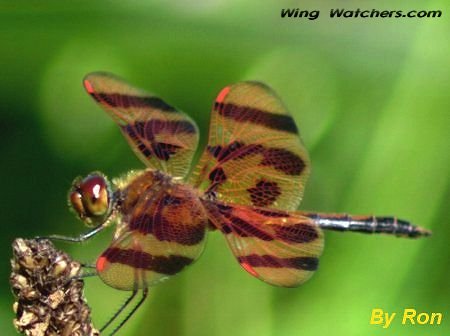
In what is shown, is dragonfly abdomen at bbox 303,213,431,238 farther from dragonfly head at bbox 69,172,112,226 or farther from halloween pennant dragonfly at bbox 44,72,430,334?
dragonfly head at bbox 69,172,112,226

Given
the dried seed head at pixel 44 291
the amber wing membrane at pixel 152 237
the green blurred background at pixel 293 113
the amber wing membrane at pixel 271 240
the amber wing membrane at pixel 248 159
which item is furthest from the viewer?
the green blurred background at pixel 293 113

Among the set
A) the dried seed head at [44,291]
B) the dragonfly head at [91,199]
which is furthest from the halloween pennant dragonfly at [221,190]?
the dried seed head at [44,291]

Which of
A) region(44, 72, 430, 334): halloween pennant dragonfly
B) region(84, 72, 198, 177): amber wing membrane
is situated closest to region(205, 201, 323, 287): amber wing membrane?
region(44, 72, 430, 334): halloween pennant dragonfly

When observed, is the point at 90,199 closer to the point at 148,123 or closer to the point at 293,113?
the point at 148,123

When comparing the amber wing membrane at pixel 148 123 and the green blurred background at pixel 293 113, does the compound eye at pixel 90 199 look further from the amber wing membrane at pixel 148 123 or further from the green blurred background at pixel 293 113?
the green blurred background at pixel 293 113

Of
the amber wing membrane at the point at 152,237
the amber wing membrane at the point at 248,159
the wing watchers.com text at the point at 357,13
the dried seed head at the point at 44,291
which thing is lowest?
the dried seed head at the point at 44,291

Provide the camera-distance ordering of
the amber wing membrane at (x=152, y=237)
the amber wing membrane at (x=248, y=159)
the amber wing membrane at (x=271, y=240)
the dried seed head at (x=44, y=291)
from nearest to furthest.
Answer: the dried seed head at (x=44, y=291) < the amber wing membrane at (x=152, y=237) < the amber wing membrane at (x=271, y=240) < the amber wing membrane at (x=248, y=159)

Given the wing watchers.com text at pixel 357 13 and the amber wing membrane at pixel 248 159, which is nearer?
the amber wing membrane at pixel 248 159
